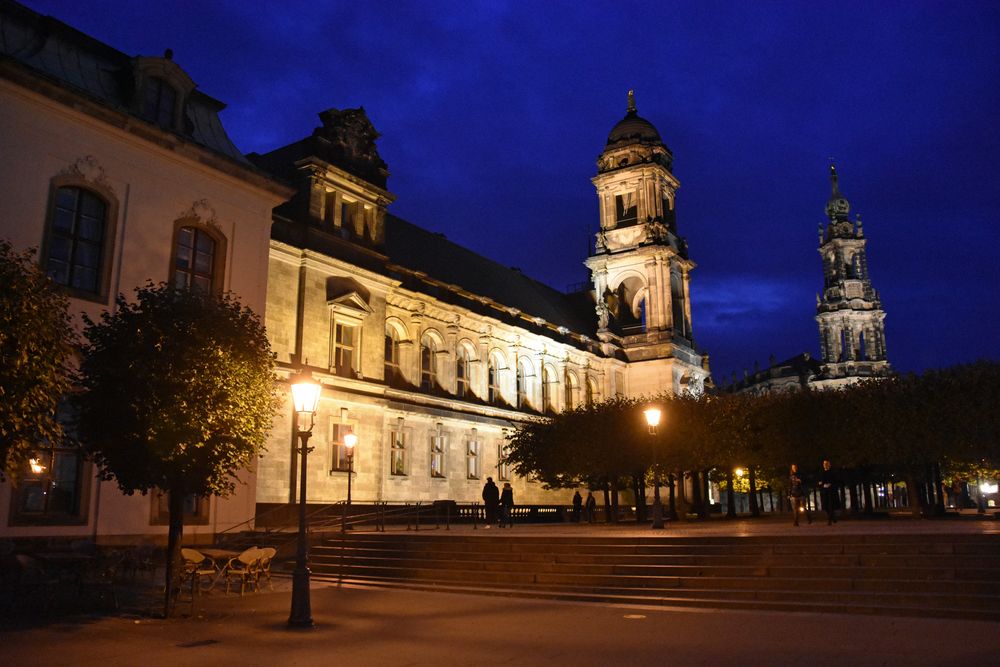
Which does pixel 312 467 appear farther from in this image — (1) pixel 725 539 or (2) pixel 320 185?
(1) pixel 725 539

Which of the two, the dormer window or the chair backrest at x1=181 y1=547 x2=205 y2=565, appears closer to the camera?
the chair backrest at x1=181 y1=547 x2=205 y2=565

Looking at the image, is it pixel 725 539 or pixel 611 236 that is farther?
pixel 611 236

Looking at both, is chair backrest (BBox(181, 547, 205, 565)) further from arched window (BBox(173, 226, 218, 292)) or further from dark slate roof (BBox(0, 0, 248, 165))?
dark slate roof (BBox(0, 0, 248, 165))

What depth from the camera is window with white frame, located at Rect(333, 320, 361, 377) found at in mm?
37344

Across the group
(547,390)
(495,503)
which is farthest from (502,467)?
(495,503)

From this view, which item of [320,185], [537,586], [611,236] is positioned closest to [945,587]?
[537,586]

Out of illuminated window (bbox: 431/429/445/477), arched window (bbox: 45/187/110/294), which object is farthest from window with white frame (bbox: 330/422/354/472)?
arched window (bbox: 45/187/110/294)

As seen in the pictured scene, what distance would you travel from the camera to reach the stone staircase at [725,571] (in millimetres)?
16000

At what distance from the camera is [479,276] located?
191 ft

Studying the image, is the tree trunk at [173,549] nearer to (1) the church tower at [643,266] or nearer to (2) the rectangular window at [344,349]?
(2) the rectangular window at [344,349]

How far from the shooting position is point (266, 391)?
668 inches

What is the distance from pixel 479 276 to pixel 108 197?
116 ft

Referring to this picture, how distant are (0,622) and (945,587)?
1785cm

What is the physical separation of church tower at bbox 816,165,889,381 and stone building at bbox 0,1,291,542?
89.5 metres
